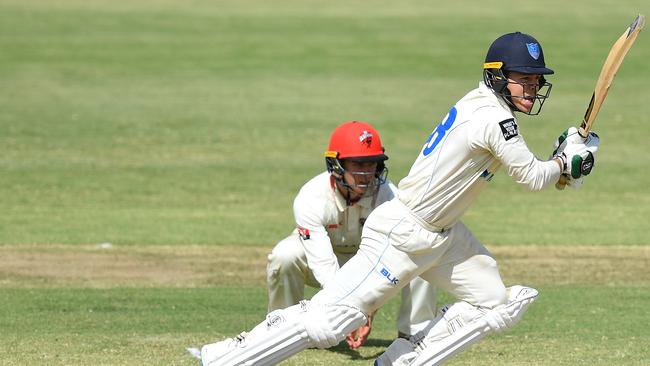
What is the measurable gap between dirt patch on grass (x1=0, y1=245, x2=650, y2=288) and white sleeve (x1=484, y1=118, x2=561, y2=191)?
476cm

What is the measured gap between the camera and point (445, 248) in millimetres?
6773

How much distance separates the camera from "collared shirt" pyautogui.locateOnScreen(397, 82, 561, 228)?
6.49m

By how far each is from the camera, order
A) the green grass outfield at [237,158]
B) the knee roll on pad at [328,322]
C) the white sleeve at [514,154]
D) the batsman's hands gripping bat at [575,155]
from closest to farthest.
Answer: the white sleeve at [514,154]
the knee roll on pad at [328,322]
the batsman's hands gripping bat at [575,155]
the green grass outfield at [237,158]

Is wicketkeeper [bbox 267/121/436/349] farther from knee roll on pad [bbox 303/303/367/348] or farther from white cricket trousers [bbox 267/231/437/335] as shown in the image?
knee roll on pad [bbox 303/303/367/348]

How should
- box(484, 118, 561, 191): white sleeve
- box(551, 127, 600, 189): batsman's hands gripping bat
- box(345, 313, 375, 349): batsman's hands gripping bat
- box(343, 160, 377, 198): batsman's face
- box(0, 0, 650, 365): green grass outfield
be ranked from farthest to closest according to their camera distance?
1. box(0, 0, 650, 365): green grass outfield
2. box(345, 313, 375, 349): batsman's hands gripping bat
3. box(343, 160, 377, 198): batsman's face
4. box(551, 127, 600, 189): batsman's hands gripping bat
5. box(484, 118, 561, 191): white sleeve

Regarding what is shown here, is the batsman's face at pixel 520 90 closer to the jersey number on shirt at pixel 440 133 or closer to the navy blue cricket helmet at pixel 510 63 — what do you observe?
the navy blue cricket helmet at pixel 510 63

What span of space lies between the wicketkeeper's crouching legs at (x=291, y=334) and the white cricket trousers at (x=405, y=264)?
7cm

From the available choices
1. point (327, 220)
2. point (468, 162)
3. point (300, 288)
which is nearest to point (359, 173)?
point (327, 220)

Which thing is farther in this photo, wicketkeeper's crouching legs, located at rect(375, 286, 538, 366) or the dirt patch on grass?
the dirt patch on grass

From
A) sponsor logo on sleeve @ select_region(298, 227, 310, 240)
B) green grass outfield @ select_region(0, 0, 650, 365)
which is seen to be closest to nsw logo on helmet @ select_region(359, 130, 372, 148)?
sponsor logo on sleeve @ select_region(298, 227, 310, 240)

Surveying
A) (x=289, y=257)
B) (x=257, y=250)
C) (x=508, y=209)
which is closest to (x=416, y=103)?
(x=508, y=209)

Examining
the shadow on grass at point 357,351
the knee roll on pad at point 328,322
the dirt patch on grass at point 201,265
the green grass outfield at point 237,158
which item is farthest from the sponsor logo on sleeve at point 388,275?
the dirt patch on grass at point 201,265

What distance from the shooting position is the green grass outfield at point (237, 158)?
30.4ft

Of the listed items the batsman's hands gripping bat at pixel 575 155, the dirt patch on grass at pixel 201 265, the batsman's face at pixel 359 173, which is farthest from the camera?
the dirt patch on grass at pixel 201 265
